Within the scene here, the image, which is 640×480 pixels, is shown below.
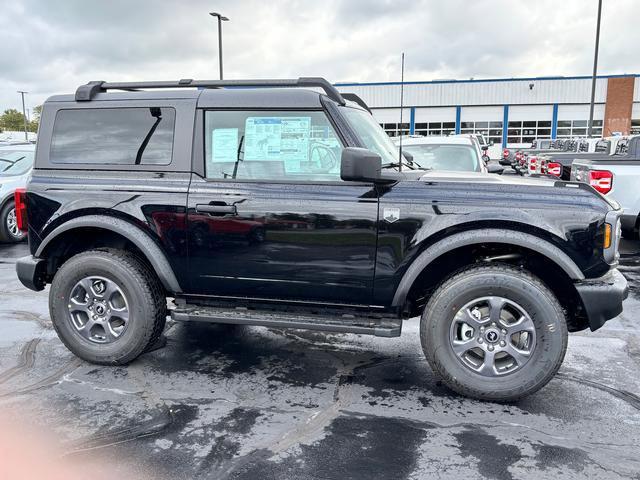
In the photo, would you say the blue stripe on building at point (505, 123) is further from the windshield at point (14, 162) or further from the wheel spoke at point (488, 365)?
the wheel spoke at point (488, 365)

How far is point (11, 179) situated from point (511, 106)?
145 feet

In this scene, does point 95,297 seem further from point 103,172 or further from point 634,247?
point 634,247

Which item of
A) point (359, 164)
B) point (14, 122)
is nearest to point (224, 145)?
point (359, 164)

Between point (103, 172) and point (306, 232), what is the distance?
1671 millimetres

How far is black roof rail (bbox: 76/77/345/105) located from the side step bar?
159 centimetres

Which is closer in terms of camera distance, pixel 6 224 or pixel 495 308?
pixel 495 308

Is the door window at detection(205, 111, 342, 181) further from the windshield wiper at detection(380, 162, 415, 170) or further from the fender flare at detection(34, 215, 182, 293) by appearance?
the fender flare at detection(34, 215, 182, 293)

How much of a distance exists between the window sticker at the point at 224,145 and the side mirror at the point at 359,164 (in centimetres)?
93

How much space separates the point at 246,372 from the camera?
423 centimetres

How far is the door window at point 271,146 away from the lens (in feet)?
12.8

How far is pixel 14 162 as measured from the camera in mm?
10266

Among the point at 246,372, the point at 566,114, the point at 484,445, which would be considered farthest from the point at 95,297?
the point at 566,114

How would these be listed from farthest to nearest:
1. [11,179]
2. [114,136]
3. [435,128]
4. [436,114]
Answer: [435,128] < [436,114] < [11,179] < [114,136]

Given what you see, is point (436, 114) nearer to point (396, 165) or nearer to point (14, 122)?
Answer: point (396, 165)
